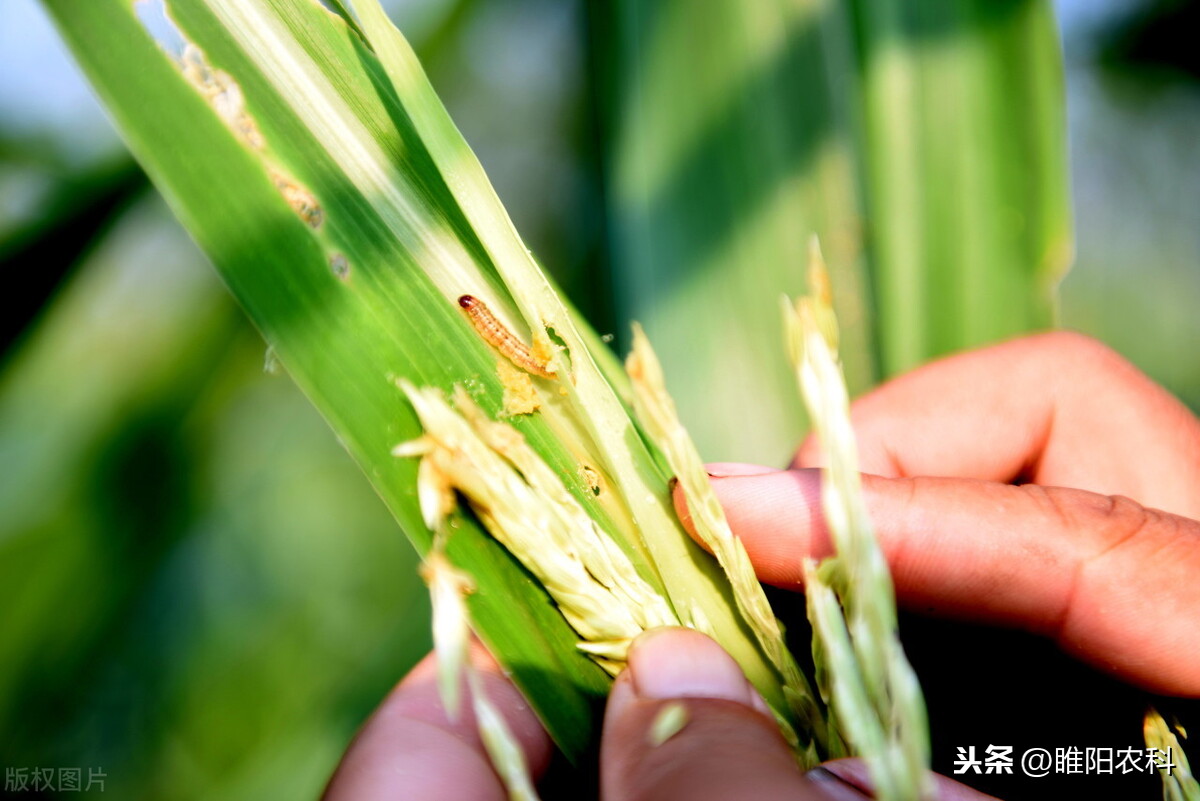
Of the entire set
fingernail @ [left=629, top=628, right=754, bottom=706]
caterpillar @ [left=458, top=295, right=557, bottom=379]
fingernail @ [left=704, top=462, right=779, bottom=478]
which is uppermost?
caterpillar @ [left=458, top=295, right=557, bottom=379]

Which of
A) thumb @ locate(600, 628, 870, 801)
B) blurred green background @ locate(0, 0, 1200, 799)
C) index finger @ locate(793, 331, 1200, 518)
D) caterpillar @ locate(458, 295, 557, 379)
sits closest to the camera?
thumb @ locate(600, 628, 870, 801)

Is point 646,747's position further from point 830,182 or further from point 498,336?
point 830,182

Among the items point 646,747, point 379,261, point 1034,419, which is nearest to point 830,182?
point 1034,419

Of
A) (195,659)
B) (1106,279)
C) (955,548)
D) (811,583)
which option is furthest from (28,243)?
(1106,279)

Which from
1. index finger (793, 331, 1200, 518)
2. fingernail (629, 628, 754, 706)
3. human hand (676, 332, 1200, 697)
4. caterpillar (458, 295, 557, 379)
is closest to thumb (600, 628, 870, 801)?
fingernail (629, 628, 754, 706)

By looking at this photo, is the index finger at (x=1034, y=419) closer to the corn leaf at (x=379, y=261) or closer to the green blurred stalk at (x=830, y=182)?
the green blurred stalk at (x=830, y=182)

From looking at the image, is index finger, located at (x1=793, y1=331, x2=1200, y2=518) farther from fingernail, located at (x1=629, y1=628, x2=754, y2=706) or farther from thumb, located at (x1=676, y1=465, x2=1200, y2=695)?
fingernail, located at (x1=629, y1=628, x2=754, y2=706)

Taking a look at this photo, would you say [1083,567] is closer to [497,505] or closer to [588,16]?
[497,505]
